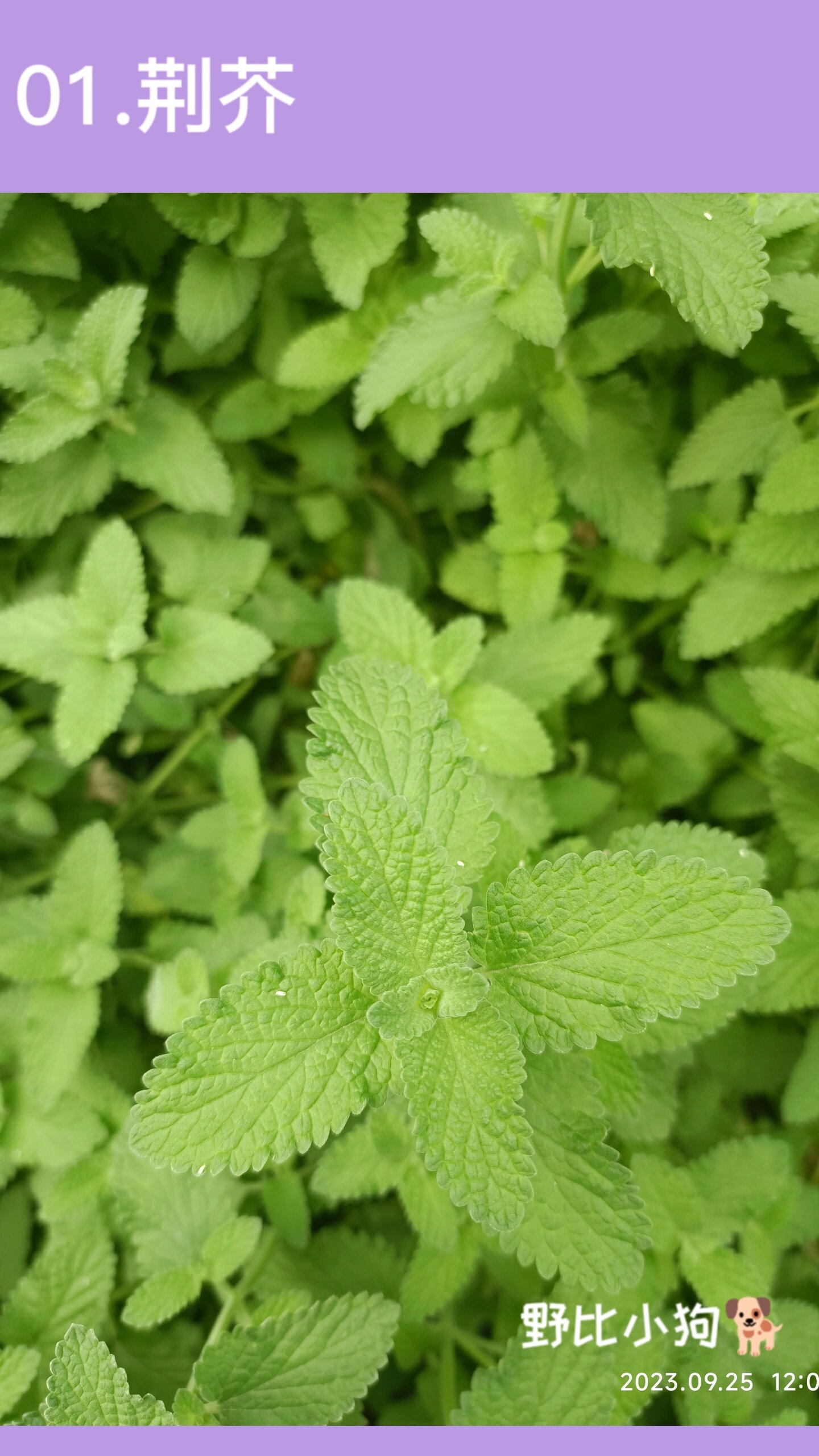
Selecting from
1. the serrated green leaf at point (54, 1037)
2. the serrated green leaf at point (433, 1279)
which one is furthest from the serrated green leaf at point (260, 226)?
Answer: the serrated green leaf at point (433, 1279)

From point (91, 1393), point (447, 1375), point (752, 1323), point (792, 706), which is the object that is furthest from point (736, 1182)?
point (91, 1393)

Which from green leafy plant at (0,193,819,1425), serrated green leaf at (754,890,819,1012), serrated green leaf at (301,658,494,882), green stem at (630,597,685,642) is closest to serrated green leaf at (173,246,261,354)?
green leafy plant at (0,193,819,1425)

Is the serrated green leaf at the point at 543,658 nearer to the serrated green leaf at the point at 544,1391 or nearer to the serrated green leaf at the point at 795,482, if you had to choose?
the serrated green leaf at the point at 795,482

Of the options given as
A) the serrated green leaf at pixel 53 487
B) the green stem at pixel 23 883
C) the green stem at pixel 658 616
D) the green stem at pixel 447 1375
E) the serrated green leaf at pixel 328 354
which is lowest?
the green stem at pixel 447 1375

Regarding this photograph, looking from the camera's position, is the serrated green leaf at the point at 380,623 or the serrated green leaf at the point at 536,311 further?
the serrated green leaf at the point at 380,623

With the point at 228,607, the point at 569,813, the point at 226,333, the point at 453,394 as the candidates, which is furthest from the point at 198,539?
the point at 569,813

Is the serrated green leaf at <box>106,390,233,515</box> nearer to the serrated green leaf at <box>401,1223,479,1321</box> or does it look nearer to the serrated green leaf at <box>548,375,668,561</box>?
the serrated green leaf at <box>548,375,668,561</box>

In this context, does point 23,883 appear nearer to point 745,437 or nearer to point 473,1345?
point 473,1345

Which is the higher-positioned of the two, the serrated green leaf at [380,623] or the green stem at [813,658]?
the serrated green leaf at [380,623]
